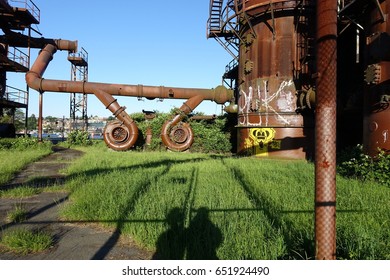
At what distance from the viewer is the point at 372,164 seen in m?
8.84

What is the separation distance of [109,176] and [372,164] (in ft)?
25.4

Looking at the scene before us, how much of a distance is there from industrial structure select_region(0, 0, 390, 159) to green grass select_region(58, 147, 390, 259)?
14.0 ft

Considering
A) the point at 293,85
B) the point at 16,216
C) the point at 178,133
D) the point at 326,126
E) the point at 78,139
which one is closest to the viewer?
the point at 326,126

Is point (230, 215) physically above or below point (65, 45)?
below

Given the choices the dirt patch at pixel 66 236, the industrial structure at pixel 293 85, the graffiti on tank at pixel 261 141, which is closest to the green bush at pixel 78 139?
the industrial structure at pixel 293 85

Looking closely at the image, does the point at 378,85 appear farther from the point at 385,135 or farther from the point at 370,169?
the point at 370,169

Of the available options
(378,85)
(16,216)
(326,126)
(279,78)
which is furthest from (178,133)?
(326,126)

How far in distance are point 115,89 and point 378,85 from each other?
54.0ft

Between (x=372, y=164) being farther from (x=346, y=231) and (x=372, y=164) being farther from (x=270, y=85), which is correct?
(x=270, y=85)

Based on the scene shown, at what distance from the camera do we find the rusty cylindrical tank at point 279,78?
15.2 meters

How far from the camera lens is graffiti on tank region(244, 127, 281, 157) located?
1587cm

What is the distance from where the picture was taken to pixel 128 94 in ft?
70.7

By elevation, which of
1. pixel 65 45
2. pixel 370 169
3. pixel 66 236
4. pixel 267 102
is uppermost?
pixel 65 45

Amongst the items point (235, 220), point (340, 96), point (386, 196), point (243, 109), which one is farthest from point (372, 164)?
point (243, 109)
